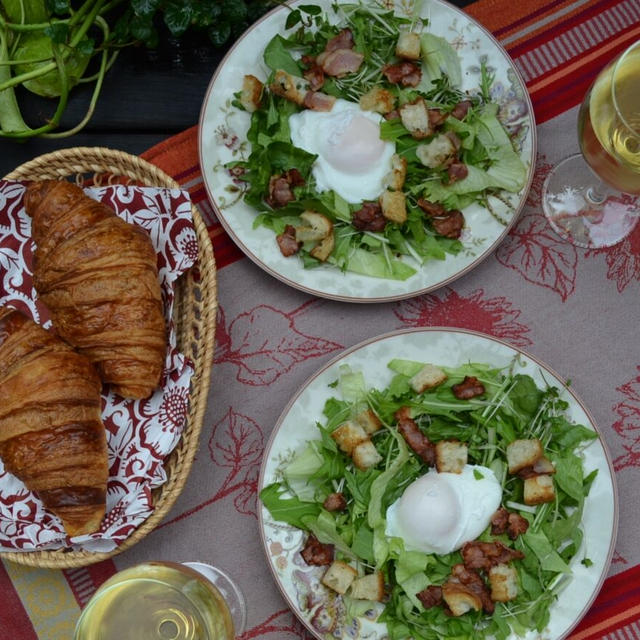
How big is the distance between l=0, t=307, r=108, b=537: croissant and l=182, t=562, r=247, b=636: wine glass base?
37cm

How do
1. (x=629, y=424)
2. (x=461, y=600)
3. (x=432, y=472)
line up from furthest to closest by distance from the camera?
(x=629, y=424) < (x=432, y=472) < (x=461, y=600)

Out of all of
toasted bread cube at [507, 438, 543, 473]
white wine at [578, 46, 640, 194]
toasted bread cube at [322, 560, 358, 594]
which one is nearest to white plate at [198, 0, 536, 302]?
white wine at [578, 46, 640, 194]

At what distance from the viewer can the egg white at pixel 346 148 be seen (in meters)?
2.23

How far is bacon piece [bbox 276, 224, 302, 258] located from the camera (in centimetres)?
222

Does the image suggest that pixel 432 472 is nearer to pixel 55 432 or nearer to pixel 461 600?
pixel 461 600

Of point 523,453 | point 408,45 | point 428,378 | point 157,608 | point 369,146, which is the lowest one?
point 157,608

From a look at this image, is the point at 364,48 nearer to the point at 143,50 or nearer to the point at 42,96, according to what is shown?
the point at 143,50

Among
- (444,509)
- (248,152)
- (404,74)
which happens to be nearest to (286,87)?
(248,152)

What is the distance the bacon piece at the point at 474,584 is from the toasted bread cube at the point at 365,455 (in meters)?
0.35

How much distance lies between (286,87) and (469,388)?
3.04 feet

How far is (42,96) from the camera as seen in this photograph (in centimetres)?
238

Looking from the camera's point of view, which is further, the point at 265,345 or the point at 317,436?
the point at 265,345

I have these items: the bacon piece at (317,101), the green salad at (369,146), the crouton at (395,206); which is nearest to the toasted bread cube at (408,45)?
the green salad at (369,146)

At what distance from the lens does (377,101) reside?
2.26 metres
